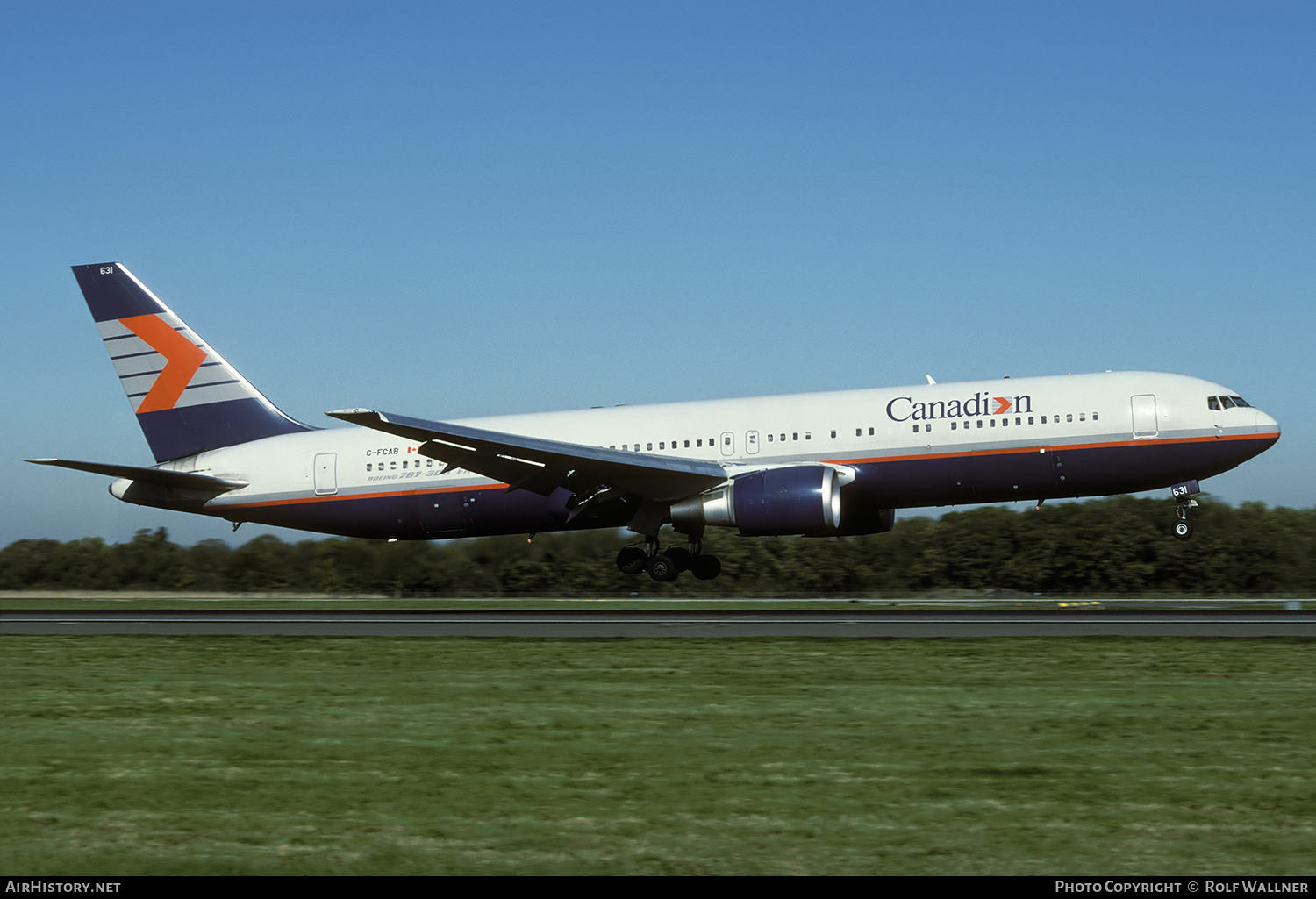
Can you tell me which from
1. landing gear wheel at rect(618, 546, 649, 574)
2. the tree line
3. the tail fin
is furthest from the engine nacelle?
the tail fin

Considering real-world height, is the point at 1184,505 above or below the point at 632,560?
above

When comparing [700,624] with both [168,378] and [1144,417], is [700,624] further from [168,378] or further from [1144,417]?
[168,378]

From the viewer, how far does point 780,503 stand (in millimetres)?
27812

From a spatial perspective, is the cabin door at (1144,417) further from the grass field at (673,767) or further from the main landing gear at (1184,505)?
the grass field at (673,767)

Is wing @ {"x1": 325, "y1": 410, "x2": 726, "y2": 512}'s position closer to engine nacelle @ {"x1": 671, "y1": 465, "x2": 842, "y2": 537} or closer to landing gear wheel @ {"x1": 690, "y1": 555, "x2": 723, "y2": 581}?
engine nacelle @ {"x1": 671, "y1": 465, "x2": 842, "y2": 537}

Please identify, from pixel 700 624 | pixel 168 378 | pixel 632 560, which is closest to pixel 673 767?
pixel 700 624

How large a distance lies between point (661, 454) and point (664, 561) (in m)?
2.68

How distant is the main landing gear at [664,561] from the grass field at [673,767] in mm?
15186

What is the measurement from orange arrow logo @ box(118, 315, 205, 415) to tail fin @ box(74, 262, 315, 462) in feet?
0.08

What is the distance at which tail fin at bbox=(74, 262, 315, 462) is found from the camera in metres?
35.0

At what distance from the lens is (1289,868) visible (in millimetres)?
6418

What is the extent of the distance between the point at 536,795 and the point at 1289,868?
4.44 meters

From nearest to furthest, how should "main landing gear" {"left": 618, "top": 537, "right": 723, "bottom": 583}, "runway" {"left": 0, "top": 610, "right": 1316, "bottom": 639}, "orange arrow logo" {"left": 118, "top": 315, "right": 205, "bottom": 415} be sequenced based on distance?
"runway" {"left": 0, "top": 610, "right": 1316, "bottom": 639} < "main landing gear" {"left": 618, "top": 537, "right": 723, "bottom": 583} < "orange arrow logo" {"left": 118, "top": 315, "right": 205, "bottom": 415}
